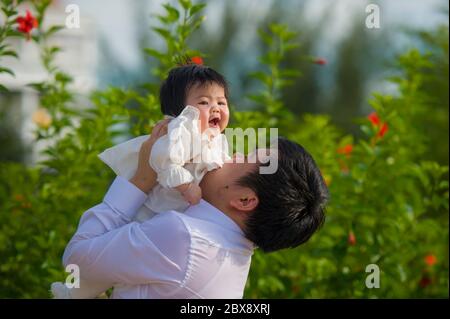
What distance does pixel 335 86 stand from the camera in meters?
17.2

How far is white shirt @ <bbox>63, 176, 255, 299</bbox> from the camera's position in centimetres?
196

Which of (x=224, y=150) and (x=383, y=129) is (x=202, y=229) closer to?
(x=224, y=150)

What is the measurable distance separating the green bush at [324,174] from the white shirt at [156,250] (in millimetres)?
1167

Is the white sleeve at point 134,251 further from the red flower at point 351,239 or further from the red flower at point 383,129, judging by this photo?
the red flower at point 383,129

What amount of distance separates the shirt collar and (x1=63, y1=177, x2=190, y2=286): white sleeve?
0.27 feet

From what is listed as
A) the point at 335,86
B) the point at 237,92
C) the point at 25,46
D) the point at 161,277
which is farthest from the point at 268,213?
the point at 25,46

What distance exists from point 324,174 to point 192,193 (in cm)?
186

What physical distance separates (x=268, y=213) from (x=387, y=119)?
A: 5.76ft

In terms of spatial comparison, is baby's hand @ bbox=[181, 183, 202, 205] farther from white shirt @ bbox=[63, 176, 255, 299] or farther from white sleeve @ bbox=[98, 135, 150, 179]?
white sleeve @ bbox=[98, 135, 150, 179]

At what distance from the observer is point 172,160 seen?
1.94 meters

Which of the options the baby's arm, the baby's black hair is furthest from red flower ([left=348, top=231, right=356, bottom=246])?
the baby's arm

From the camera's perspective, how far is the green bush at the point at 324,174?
348cm

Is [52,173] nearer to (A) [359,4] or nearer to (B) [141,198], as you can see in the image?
(B) [141,198]

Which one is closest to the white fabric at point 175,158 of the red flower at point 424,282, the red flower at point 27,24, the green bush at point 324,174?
the green bush at point 324,174
